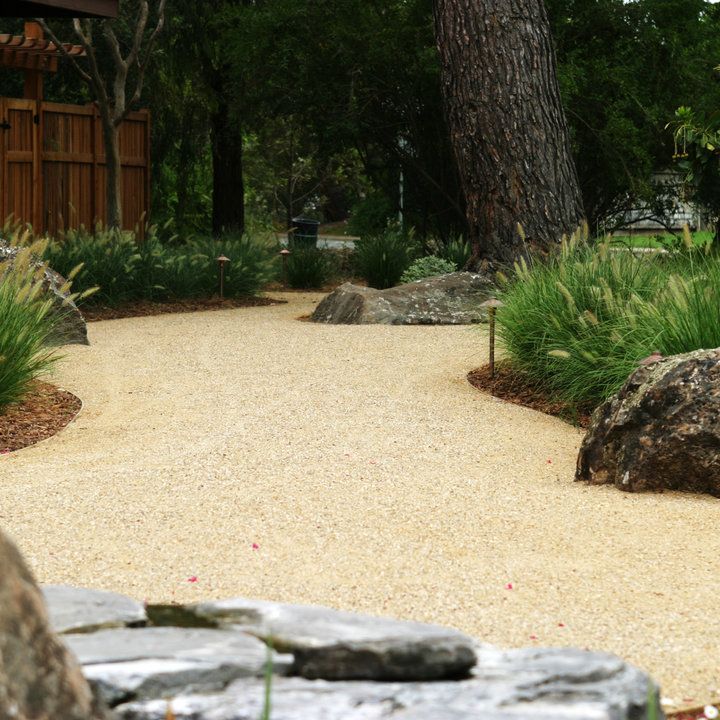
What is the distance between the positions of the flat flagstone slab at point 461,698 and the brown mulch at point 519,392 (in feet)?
14.4

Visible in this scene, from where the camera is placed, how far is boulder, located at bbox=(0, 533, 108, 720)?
1697 mm

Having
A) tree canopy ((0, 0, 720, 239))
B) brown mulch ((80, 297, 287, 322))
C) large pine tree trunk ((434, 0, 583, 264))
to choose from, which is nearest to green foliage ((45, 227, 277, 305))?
brown mulch ((80, 297, 287, 322))

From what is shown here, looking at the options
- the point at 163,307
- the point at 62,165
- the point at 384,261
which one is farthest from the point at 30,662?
the point at 62,165

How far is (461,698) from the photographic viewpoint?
2.20 metres

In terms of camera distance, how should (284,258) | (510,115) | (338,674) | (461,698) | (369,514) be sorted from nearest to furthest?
(461,698) → (338,674) → (369,514) → (510,115) → (284,258)

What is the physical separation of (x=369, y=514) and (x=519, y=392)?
292cm

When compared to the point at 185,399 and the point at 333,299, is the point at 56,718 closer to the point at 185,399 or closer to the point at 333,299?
the point at 185,399

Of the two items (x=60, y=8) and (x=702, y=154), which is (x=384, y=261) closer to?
(x=702, y=154)

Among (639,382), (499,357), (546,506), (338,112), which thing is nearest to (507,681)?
(546,506)

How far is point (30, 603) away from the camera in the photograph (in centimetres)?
178

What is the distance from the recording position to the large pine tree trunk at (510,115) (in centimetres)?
988

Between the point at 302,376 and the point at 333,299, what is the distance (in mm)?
3100

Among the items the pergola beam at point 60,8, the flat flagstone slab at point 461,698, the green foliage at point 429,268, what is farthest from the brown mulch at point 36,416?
the green foliage at point 429,268

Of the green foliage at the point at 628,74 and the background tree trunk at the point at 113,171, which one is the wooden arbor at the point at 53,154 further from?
the green foliage at the point at 628,74
